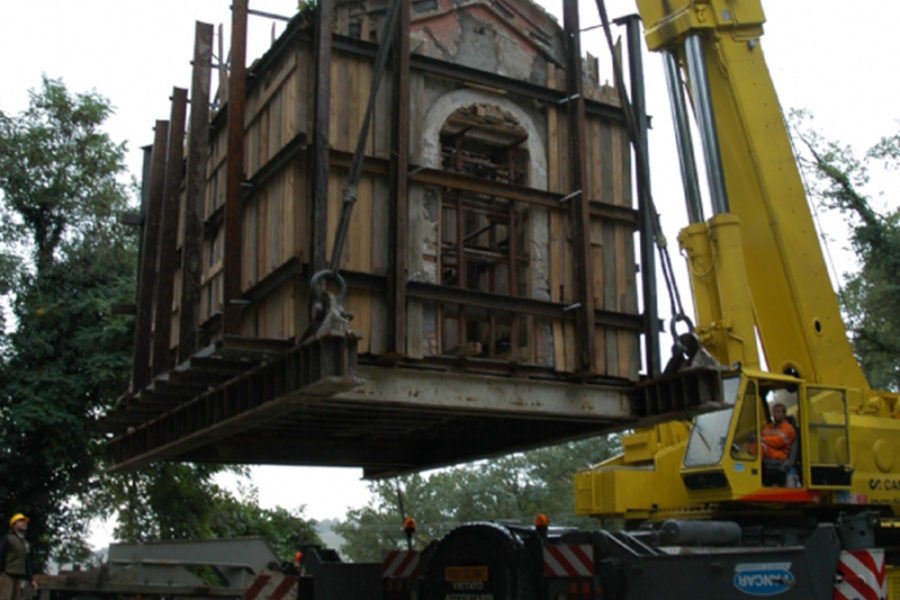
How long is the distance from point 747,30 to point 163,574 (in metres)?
10.2

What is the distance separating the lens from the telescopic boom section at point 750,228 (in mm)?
12297

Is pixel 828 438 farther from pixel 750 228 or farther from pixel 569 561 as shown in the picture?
pixel 569 561

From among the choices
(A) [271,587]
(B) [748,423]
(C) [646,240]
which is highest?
(C) [646,240]

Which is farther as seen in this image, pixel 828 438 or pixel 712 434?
pixel 828 438

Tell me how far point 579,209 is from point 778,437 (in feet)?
11.1

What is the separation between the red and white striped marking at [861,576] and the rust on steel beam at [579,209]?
2598 millimetres

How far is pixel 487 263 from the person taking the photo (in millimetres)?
10125

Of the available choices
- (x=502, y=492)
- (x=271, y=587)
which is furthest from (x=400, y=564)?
(x=502, y=492)

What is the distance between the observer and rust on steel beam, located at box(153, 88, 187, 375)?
10.9 metres

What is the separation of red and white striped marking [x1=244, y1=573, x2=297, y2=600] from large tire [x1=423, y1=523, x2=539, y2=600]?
1.50 meters

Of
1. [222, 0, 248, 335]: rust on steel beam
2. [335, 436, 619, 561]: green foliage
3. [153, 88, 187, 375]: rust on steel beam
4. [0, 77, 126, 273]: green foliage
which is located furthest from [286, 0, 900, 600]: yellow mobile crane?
[335, 436, 619, 561]: green foliage

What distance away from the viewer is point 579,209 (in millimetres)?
9477

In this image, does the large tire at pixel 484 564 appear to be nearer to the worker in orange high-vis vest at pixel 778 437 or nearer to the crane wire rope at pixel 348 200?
the crane wire rope at pixel 348 200

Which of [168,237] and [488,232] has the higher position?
[168,237]
